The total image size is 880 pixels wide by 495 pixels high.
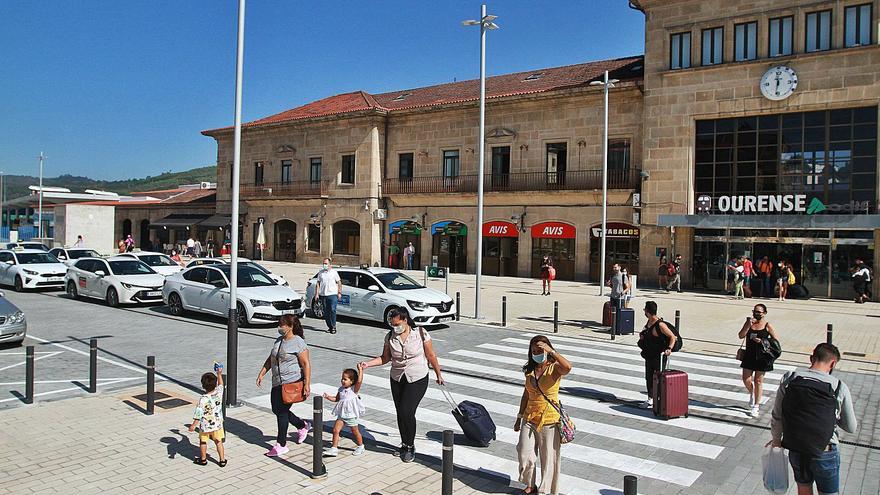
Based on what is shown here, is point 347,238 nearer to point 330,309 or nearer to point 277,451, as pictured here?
point 330,309

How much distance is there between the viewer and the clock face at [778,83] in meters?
26.0

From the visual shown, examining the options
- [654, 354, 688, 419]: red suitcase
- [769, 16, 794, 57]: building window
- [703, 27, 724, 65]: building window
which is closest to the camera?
[654, 354, 688, 419]: red suitcase

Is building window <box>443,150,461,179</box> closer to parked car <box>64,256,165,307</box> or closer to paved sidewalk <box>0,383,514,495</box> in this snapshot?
parked car <box>64,256,165,307</box>

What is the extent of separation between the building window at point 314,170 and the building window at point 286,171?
1.81 m

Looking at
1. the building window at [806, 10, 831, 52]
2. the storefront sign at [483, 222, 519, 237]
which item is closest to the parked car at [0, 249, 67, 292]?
the storefront sign at [483, 222, 519, 237]

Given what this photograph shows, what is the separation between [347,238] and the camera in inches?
1608

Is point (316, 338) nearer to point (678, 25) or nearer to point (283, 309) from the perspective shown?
point (283, 309)

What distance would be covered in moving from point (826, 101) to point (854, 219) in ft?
15.6

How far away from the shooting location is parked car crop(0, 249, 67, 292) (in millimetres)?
24312

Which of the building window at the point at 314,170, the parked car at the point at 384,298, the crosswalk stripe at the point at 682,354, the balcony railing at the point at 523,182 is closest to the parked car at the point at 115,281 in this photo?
the parked car at the point at 384,298

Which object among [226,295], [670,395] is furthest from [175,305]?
[670,395]

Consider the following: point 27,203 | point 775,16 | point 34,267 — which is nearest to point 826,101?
point 775,16

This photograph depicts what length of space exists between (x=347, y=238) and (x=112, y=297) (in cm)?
2123

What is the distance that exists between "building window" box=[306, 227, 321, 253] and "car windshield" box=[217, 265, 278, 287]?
78.4 feet
